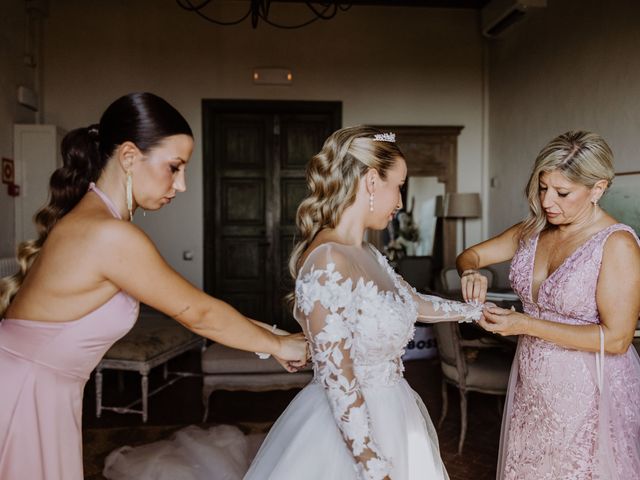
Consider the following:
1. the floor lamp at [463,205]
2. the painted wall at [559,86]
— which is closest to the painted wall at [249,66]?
the painted wall at [559,86]

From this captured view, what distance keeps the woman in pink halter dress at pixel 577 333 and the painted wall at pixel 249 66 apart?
5.24 meters

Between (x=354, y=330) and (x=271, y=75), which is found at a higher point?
(x=271, y=75)

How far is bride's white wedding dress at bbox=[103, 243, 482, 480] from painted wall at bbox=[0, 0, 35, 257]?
531 centimetres

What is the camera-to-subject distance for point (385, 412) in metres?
1.70

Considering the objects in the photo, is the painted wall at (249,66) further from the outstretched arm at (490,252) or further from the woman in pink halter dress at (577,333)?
the woman in pink halter dress at (577,333)

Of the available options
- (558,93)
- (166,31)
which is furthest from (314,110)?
(558,93)

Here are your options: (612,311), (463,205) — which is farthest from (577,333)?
(463,205)

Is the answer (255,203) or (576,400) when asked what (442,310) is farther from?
(255,203)

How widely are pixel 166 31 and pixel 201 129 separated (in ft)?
4.10

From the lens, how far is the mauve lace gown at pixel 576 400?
1.93 m

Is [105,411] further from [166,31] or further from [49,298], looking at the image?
[166,31]

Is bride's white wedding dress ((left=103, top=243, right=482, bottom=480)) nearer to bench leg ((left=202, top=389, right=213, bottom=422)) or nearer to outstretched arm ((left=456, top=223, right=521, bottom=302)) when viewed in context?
outstretched arm ((left=456, top=223, right=521, bottom=302))

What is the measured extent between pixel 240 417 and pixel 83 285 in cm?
336

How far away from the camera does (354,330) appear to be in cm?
166
